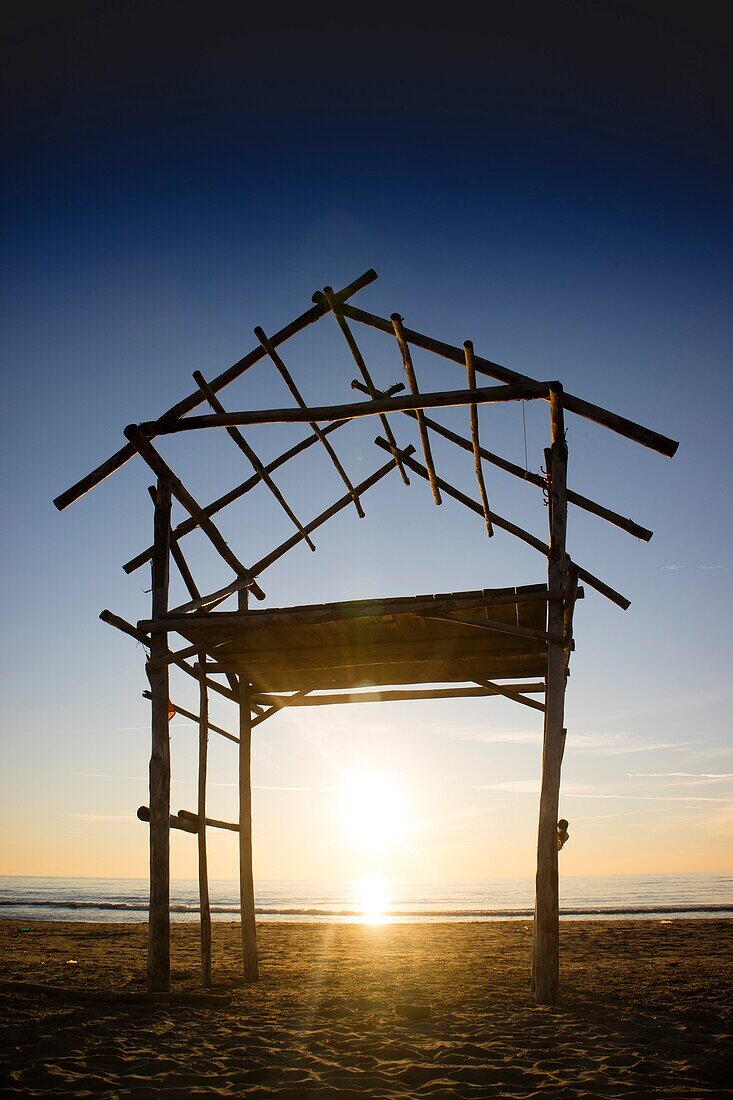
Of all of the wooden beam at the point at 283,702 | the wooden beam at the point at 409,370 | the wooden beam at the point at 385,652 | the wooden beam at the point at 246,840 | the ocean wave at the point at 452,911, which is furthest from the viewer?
the ocean wave at the point at 452,911

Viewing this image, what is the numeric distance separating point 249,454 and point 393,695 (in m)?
4.01

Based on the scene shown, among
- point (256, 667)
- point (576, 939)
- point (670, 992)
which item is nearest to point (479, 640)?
point (256, 667)

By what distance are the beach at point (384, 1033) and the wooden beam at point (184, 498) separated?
5302mm

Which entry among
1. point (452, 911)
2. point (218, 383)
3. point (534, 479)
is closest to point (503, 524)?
Answer: point (534, 479)

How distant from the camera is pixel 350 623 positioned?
9281mm

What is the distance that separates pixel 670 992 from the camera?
9.48 metres

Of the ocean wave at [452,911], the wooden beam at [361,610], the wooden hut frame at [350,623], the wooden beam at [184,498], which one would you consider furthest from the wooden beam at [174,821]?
the ocean wave at [452,911]

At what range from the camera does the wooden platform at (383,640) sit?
8531mm

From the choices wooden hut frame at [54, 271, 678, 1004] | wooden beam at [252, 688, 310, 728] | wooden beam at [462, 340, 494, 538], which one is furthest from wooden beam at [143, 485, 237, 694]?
wooden beam at [462, 340, 494, 538]

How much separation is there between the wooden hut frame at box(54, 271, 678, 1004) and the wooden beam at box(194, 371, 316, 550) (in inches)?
0.8

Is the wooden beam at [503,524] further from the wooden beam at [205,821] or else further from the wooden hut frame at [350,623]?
the wooden beam at [205,821]

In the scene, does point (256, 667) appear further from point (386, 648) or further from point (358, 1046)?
point (358, 1046)

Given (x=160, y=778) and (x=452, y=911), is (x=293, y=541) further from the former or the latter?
(x=452, y=911)

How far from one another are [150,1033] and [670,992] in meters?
6.22
